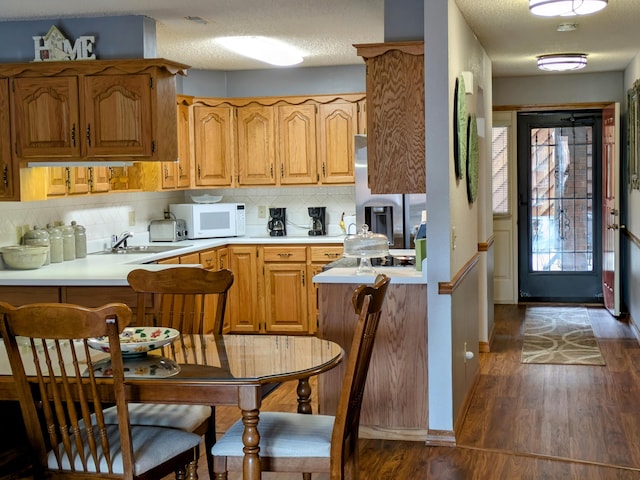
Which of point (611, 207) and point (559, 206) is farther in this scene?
point (559, 206)

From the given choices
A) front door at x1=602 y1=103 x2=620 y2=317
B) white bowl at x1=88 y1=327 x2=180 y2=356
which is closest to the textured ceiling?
front door at x1=602 y1=103 x2=620 y2=317

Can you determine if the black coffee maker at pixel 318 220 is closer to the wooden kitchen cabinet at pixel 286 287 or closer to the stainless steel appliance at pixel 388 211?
the wooden kitchen cabinet at pixel 286 287

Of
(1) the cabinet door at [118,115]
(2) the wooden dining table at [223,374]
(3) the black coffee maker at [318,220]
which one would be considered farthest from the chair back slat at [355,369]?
(3) the black coffee maker at [318,220]

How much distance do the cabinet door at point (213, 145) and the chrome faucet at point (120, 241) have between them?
105 centimetres

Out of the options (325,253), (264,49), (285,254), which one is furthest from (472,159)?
(285,254)

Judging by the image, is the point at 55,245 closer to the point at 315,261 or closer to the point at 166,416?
the point at 315,261

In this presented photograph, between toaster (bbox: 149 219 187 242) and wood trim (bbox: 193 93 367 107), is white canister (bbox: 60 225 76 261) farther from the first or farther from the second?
wood trim (bbox: 193 93 367 107)

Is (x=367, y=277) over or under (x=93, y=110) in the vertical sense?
under

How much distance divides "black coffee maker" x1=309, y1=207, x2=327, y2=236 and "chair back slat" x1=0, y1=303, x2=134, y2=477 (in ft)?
17.2

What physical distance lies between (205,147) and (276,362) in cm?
509

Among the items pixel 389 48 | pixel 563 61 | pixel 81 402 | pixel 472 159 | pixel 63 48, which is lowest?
pixel 81 402

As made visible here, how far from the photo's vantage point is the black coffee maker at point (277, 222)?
27.4 ft

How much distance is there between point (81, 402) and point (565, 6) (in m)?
3.26

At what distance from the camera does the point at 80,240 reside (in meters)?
6.50
